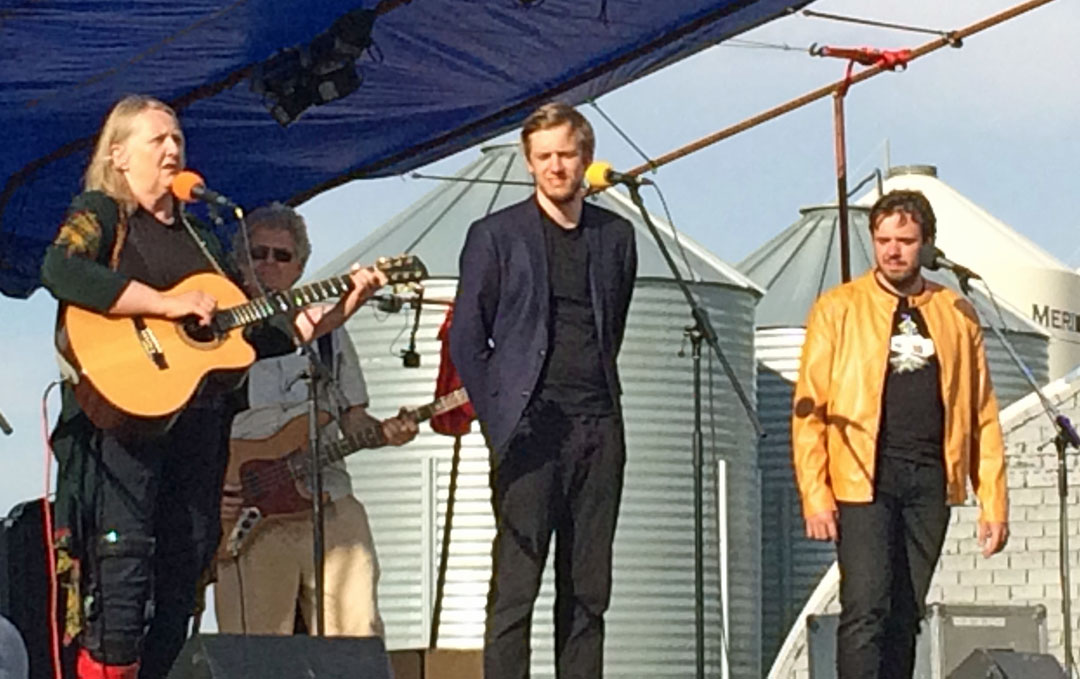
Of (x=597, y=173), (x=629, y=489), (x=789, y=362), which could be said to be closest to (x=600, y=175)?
(x=597, y=173)

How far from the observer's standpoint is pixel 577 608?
610cm

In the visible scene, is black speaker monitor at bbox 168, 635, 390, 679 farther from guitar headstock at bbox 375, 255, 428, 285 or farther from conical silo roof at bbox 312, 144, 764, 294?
conical silo roof at bbox 312, 144, 764, 294

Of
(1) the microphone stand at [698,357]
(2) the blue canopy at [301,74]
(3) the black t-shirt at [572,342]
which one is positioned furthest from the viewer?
(2) the blue canopy at [301,74]

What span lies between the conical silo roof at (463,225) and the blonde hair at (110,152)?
9.28m

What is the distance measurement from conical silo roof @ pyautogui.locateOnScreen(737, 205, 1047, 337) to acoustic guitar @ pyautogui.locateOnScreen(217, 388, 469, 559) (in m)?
11.3

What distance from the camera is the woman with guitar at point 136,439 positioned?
5812mm

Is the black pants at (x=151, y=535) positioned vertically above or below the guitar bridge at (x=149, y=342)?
below

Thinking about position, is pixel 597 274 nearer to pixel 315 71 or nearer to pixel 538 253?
pixel 538 253

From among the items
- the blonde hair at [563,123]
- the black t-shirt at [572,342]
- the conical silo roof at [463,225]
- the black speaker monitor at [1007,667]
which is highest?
the conical silo roof at [463,225]

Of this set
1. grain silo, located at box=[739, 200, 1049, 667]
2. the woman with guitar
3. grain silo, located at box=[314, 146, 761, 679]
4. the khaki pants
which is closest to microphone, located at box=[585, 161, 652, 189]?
the woman with guitar

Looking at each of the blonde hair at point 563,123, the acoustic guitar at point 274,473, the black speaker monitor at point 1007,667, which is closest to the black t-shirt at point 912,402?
the black speaker monitor at point 1007,667

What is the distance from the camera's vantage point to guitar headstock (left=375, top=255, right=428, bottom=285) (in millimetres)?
6309

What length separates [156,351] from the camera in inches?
240

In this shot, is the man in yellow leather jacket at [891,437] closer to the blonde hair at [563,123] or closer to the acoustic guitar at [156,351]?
the blonde hair at [563,123]
